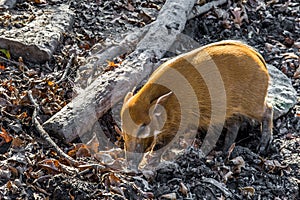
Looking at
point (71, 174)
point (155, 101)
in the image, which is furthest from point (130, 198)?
point (155, 101)

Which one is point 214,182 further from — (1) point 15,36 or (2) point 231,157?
(1) point 15,36

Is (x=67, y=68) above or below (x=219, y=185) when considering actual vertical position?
above

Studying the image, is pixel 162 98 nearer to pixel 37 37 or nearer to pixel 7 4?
pixel 37 37

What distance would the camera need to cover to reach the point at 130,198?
445cm

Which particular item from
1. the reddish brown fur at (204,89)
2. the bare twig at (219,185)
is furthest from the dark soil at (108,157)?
the reddish brown fur at (204,89)

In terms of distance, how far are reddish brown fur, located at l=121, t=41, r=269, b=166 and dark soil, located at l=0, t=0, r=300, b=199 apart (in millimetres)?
310

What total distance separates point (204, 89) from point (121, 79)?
1045mm

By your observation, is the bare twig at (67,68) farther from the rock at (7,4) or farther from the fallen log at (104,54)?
the rock at (7,4)

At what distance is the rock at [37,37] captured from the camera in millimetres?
6188

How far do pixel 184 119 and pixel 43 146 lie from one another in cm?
140

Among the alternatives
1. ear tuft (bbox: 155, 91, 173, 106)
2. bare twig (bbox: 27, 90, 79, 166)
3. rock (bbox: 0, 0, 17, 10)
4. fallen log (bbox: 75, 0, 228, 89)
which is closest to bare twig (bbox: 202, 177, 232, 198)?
ear tuft (bbox: 155, 91, 173, 106)

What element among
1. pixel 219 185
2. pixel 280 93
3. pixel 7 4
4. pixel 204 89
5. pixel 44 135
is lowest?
pixel 219 185

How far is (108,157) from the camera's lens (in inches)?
195

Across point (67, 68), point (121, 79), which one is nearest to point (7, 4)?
point (67, 68)
